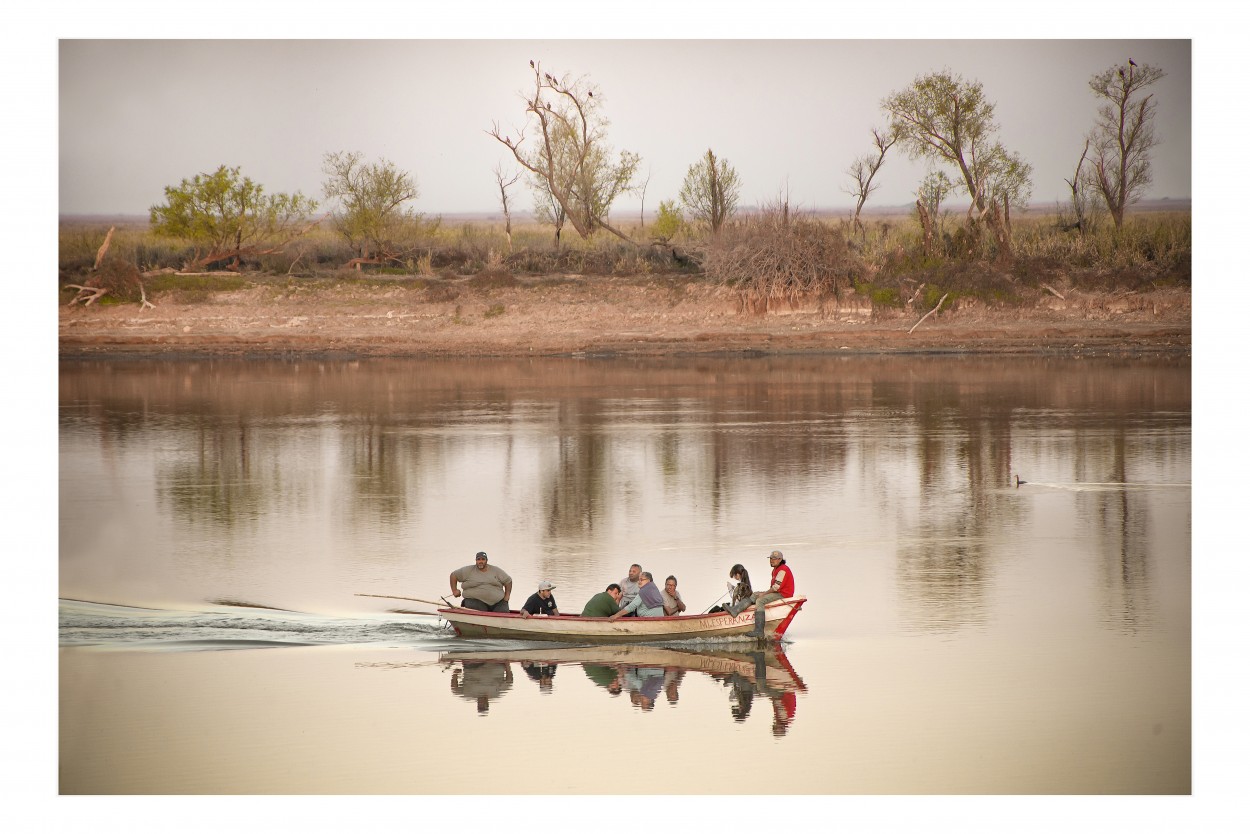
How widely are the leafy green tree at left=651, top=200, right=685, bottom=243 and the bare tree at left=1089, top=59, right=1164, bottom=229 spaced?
14950 millimetres

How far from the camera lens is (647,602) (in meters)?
14.0

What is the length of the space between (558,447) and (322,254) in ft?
93.1

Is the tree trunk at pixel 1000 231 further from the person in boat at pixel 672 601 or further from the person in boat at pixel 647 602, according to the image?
the person in boat at pixel 647 602

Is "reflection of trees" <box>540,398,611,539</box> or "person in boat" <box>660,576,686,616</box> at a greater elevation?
"reflection of trees" <box>540,398,611,539</box>

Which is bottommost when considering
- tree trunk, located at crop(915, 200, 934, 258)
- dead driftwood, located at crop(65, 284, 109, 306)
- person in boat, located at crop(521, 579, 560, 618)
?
person in boat, located at crop(521, 579, 560, 618)

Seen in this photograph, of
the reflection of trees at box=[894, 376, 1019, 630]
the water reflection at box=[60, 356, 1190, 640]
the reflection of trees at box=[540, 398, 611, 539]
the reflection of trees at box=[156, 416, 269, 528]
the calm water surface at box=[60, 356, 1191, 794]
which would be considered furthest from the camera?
the reflection of trees at box=[156, 416, 269, 528]

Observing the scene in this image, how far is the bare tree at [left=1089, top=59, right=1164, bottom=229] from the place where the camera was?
37.7 metres

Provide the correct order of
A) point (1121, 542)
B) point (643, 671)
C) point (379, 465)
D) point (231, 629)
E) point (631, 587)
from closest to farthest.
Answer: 1. point (643, 671)
2. point (631, 587)
3. point (231, 629)
4. point (1121, 542)
5. point (379, 465)

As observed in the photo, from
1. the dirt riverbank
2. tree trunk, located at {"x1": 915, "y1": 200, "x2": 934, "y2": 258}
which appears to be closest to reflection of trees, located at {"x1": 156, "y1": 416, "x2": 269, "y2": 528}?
the dirt riverbank

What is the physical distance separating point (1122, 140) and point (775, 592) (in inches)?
1364

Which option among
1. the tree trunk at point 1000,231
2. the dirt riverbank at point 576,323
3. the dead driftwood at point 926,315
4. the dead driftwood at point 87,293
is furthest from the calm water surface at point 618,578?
the dead driftwood at point 87,293

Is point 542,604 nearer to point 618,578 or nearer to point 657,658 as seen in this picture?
point 657,658

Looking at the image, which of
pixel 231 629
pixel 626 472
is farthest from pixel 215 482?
pixel 231 629

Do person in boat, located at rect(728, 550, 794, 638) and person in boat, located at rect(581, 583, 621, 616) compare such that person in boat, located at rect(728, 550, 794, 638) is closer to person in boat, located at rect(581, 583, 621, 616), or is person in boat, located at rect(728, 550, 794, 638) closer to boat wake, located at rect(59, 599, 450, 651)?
person in boat, located at rect(581, 583, 621, 616)
